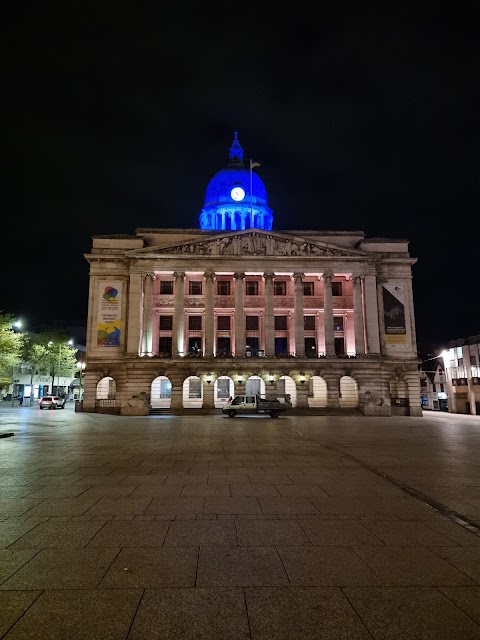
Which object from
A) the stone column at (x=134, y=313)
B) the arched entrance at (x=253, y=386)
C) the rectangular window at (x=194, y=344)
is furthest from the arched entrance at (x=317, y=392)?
the stone column at (x=134, y=313)

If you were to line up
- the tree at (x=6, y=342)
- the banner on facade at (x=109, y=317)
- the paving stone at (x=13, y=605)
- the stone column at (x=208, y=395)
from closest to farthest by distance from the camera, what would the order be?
the paving stone at (x=13, y=605) < the tree at (x=6, y=342) < the stone column at (x=208, y=395) < the banner on facade at (x=109, y=317)

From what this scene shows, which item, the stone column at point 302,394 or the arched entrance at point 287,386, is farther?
the arched entrance at point 287,386

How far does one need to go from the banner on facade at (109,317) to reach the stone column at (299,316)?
21749 millimetres

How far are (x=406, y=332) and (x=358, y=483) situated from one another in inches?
1906

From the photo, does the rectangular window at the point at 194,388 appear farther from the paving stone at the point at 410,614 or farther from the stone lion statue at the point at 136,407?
the paving stone at the point at 410,614

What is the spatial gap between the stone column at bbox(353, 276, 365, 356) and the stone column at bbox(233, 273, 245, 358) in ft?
46.6

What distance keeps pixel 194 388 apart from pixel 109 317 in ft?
44.8

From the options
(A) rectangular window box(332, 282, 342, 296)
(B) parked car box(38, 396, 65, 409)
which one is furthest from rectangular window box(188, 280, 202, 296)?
(B) parked car box(38, 396, 65, 409)

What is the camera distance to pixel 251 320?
59250 millimetres

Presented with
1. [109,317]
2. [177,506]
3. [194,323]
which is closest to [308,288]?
[194,323]

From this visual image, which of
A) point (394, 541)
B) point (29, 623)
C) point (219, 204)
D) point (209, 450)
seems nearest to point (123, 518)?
point (29, 623)

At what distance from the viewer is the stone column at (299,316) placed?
178ft

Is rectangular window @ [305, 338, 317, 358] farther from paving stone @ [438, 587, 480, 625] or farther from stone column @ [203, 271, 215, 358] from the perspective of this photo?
paving stone @ [438, 587, 480, 625]

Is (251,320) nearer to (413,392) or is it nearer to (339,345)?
(339,345)
